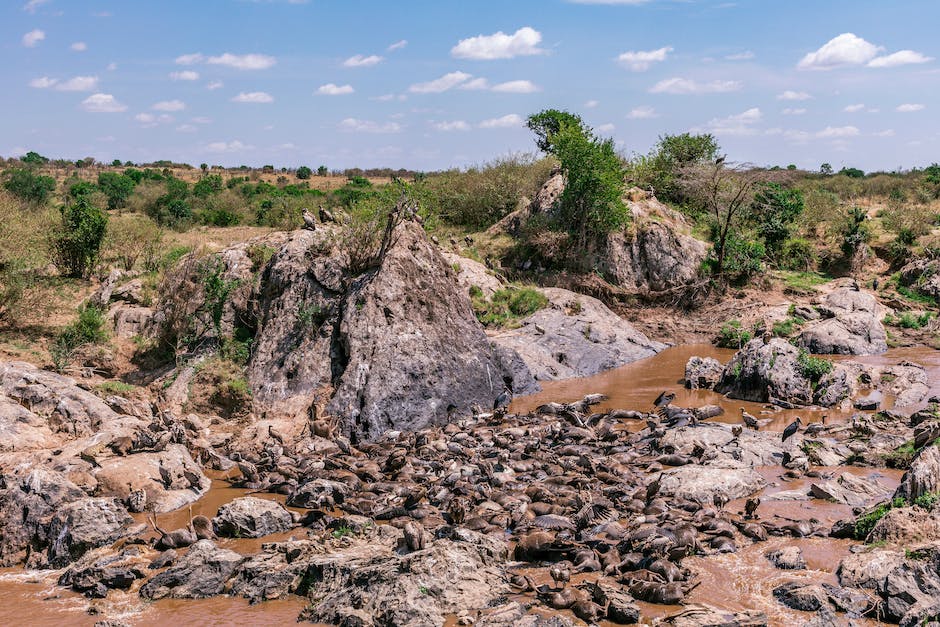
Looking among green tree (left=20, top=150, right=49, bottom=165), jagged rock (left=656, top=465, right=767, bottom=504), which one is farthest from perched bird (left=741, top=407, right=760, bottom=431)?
green tree (left=20, top=150, right=49, bottom=165)

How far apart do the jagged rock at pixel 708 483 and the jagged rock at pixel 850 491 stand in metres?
0.85

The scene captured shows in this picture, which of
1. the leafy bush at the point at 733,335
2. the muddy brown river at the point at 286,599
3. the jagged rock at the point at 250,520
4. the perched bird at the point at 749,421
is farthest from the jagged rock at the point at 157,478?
the leafy bush at the point at 733,335

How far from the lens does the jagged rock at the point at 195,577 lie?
797cm

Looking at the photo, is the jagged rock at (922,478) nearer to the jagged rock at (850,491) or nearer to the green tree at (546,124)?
the jagged rock at (850,491)

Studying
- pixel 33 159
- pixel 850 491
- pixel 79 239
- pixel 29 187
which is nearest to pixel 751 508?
pixel 850 491

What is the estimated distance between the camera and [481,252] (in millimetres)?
25719

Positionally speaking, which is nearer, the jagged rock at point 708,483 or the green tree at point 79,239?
the jagged rock at point 708,483

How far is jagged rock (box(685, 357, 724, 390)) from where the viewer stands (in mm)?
17453

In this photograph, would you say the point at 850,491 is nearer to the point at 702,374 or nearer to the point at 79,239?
the point at 702,374

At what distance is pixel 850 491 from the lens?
34.1 ft

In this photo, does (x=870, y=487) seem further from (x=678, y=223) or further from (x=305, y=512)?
(x=678, y=223)

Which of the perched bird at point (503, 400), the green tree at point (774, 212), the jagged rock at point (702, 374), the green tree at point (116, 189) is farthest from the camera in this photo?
the green tree at point (116, 189)

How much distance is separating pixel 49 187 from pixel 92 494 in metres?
34.3

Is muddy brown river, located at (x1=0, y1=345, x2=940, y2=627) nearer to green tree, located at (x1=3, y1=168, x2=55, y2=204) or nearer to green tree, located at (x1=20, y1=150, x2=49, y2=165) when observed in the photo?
green tree, located at (x1=3, y1=168, x2=55, y2=204)
